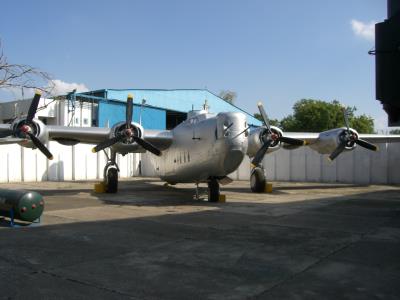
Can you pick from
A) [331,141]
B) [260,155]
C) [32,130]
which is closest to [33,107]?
[32,130]

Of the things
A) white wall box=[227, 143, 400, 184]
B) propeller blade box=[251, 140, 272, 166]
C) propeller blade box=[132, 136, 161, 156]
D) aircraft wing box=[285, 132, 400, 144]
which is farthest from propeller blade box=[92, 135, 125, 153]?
white wall box=[227, 143, 400, 184]

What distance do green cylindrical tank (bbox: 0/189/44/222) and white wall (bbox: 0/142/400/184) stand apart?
20.0 meters

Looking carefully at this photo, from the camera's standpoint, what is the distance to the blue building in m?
38.7

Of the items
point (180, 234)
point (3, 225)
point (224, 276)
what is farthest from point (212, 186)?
point (224, 276)

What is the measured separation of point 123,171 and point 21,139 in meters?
20.1

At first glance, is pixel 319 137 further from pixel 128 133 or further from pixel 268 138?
pixel 128 133

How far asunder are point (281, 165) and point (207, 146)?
58.6 feet

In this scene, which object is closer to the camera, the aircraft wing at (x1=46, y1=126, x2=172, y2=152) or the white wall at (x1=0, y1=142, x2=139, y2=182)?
the aircraft wing at (x1=46, y1=126, x2=172, y2=152)

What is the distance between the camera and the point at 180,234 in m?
Result: 9.44

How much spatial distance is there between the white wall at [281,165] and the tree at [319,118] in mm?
40039

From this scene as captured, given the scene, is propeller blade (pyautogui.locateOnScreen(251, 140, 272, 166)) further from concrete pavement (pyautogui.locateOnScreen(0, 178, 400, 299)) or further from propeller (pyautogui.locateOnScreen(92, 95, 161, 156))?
concrete pavement (pyautogui.locateOnScreen(0, 178, 400, 299))

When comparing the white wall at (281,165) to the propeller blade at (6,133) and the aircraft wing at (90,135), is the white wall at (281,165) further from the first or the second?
the propeller blade at (6,133)

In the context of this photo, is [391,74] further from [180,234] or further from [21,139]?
[21,139]

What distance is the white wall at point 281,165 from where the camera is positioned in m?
28.6
